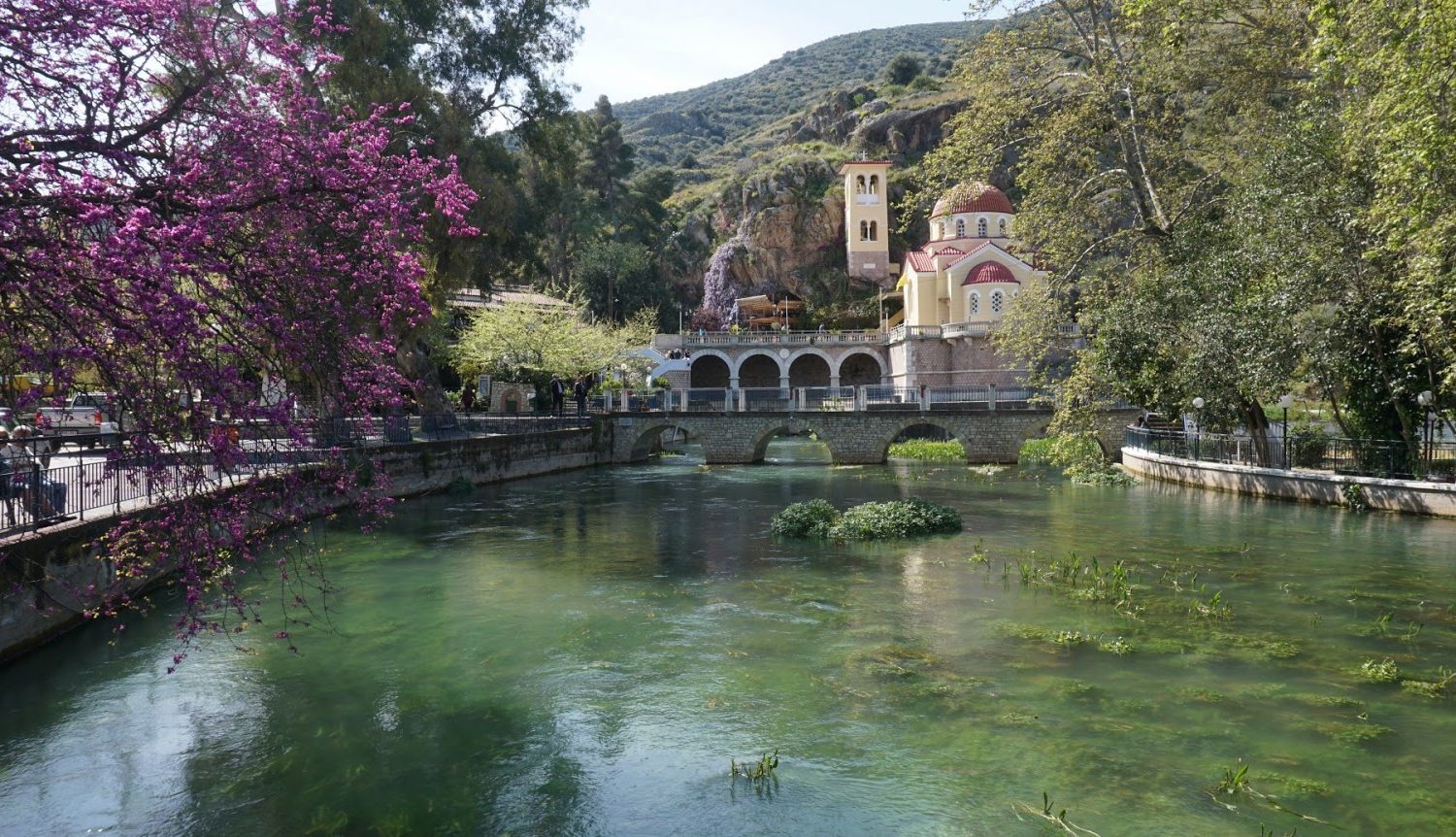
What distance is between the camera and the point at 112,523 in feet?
39.9

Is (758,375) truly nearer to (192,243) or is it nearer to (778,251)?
(778,251)

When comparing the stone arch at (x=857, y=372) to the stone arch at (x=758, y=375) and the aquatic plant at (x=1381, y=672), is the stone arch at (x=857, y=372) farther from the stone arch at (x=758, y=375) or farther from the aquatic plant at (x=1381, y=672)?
the aquatic plant at (x=1381, y=672)

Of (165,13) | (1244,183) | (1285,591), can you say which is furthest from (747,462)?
(165,13)

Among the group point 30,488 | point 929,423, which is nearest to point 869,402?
point 929,423

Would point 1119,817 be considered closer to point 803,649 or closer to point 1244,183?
point 803,649

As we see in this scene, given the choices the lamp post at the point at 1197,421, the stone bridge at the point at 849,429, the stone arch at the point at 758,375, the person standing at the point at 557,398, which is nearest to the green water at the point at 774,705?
the lamp post at the point at 1197,421

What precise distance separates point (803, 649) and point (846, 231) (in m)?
64.5

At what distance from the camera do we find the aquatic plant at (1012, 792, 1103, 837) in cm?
679

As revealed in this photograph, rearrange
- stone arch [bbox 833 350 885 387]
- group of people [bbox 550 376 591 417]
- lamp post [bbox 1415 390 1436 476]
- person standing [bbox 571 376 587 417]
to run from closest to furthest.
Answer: lamp post [bbox 1415 390 1436 476] < group of people [bbox 550 376 591 417] < person standing [bbox 571 376 587 417] < stone arch [bbox 833 350 885 387]

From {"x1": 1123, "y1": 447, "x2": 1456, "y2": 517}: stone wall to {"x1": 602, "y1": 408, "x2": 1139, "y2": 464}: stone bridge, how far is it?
8210 millimetres

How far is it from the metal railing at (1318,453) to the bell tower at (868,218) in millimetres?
42259

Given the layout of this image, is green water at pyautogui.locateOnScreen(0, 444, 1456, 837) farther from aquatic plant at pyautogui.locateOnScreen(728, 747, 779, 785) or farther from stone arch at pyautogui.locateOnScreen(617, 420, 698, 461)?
stone arch at pyautogui.locateOnScreen(617, 420, 698, 461)

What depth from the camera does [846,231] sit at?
2876 inches

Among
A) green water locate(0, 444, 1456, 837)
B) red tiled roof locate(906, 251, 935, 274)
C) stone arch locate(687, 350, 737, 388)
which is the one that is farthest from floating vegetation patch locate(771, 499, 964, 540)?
stone arch locate(687, 350, 737, 388)
